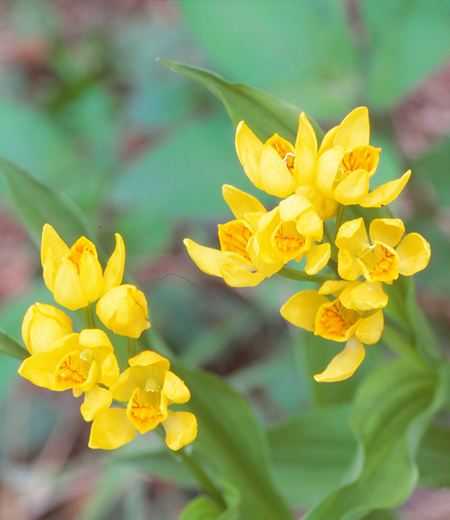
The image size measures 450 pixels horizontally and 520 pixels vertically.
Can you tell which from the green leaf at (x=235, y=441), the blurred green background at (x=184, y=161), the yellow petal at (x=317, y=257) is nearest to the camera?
the yellow petal at (x=317, y=257)

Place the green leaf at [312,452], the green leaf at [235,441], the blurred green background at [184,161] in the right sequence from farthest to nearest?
the blurred green background at [184,161] < the green leaf at [312,452] < the green leaf at [235,441]

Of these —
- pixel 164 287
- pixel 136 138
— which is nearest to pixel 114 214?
pixel 164 287

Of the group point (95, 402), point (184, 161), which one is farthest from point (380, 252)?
point (184, 161)

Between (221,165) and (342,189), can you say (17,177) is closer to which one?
(342,189)

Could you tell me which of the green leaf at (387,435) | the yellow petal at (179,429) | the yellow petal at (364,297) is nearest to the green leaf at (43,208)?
the yellow petal at (179,429)

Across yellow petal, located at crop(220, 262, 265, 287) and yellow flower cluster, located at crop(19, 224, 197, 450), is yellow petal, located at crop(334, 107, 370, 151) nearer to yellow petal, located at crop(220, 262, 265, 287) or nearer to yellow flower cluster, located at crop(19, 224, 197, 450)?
yellow petal, located at crop(220, 262, 265, 287)

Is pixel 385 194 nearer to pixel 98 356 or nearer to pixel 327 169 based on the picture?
pixel 327 169

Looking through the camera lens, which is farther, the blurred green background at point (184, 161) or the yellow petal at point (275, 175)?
the blurred green background at point (184, 161)

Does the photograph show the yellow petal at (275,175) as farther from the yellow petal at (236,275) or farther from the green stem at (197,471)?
the green stem at (197,471)

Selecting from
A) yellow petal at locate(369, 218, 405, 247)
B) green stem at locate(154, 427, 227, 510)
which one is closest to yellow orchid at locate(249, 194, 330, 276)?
yellow petal at locate(369, 218, 405, 247)
